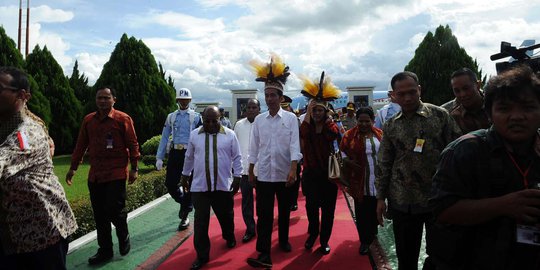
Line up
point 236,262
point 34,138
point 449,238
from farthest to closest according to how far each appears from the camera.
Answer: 1. point 236,262
2. point 34,138
3. point 449,238

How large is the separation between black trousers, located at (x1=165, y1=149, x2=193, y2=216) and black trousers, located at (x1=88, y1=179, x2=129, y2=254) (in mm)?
1581

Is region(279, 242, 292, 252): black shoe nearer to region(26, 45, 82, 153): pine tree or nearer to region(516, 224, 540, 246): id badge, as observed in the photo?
region(516, 224, 540, 246): id badge

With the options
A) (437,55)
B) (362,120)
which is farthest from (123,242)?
(437,55)

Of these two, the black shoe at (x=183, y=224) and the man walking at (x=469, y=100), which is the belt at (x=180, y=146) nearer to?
the black shoe at (x=183, y=224)

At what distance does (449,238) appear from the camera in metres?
1.84

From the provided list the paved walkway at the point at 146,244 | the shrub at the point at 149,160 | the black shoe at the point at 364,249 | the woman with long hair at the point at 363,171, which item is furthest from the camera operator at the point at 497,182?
the shrub at the point at 149,160

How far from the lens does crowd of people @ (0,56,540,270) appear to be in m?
1.72

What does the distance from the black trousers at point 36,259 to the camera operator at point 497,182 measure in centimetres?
234

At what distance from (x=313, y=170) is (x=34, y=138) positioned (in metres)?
3.38

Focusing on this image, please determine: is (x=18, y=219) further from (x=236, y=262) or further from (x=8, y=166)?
(x=236, y=262)

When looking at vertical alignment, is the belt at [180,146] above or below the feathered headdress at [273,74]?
below

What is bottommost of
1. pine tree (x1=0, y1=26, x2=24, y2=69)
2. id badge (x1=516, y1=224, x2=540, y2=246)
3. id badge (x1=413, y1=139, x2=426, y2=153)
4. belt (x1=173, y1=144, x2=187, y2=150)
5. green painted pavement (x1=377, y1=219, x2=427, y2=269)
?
green painted pavement (x1=377, y1=219, x2=427, y2=269)

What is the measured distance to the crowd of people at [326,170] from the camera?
1718 mm

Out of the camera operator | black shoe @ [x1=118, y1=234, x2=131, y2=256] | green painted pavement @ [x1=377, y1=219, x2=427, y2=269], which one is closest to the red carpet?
green painted pavement @ [x1=377, y1=219, x2=427, y2=269]
